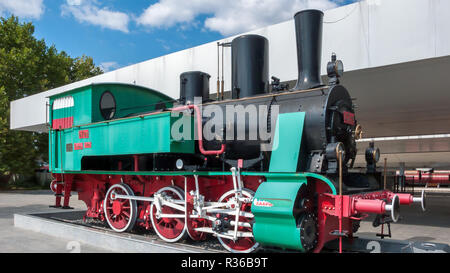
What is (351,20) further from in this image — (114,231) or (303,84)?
(114,231)

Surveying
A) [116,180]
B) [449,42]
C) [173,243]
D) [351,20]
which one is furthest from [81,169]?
[449,42]

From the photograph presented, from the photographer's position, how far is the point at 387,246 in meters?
5.15

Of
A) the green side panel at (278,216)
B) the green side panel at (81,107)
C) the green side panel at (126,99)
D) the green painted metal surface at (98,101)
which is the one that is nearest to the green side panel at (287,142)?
the green side panel at (278,216)

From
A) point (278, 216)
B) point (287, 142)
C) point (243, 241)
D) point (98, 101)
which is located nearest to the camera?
point (278, 216)

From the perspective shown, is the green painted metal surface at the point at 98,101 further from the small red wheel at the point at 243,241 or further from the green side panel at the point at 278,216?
the green side panel at the point at 278,216

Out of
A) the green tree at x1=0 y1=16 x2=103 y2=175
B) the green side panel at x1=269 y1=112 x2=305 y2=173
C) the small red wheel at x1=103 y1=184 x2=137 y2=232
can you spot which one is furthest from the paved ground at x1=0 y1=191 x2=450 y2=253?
the green tree at x1=0 y1=16 x2=103 y2=175

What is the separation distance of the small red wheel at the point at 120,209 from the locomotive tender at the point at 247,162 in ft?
0.08

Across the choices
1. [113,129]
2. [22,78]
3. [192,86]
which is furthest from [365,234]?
[22,78]

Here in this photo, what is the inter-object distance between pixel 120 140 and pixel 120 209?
128cm

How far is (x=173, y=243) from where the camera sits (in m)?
5.89

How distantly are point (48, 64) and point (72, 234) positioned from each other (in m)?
24.1

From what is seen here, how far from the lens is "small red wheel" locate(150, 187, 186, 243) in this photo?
589cm

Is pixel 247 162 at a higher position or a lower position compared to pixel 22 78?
lower

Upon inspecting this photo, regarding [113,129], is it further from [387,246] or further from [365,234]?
[365,234]
